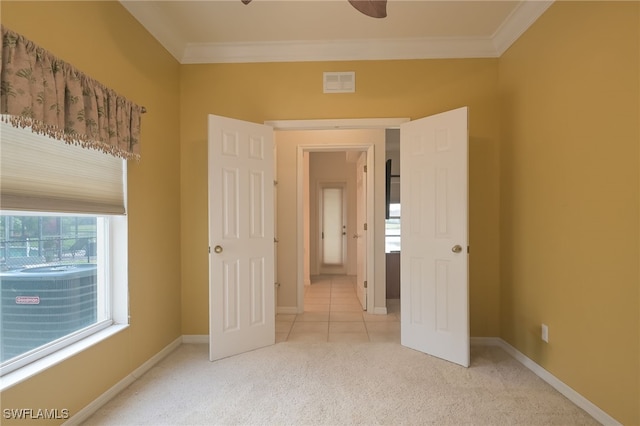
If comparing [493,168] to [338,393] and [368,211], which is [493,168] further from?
[338,393]

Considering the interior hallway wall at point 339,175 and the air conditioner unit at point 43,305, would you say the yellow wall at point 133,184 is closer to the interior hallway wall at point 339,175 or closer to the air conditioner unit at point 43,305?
the air conditioner unit at point 43,305

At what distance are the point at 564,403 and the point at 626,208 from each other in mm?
1286

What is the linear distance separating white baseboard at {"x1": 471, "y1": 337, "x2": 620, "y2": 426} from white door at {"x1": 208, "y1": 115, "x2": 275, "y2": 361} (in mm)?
2066

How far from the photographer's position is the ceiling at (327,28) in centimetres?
230

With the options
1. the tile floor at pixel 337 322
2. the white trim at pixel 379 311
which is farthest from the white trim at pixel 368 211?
the tile floor at pixel 337 322

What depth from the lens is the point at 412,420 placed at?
1763mm

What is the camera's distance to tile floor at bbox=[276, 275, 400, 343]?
3.00 m

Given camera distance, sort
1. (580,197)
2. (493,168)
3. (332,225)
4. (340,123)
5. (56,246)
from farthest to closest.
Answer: (332,225) < (340,123) < (493,168) < (580,197) < (56,246)

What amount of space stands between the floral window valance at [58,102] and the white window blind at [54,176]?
104 mm

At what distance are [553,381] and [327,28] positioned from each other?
3237 mm

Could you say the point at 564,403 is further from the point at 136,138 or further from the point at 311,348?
the point at 136,138

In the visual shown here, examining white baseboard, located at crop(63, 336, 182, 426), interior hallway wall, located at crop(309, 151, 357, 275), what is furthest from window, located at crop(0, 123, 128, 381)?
interior hallway wall, located at crop(309, 151, 357, 275)

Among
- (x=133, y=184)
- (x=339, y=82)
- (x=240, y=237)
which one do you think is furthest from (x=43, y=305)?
(x=339, y=82)

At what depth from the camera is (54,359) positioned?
5.32 ft
